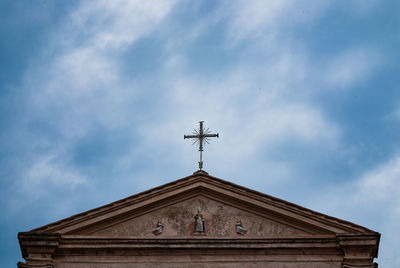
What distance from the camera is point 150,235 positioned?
2106 centimetres

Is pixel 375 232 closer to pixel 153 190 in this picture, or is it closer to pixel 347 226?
pixel 347 226

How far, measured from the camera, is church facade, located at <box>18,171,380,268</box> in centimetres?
2059

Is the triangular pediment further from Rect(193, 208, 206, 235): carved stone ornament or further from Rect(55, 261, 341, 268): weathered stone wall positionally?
Rect(55, 261, 341, 268): weathered stone wall

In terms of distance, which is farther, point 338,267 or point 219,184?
point 219,184

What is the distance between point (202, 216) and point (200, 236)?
2.19 feet

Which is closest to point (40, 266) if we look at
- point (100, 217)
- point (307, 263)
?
point (100, 217)

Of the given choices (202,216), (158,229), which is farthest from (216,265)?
(158,229)

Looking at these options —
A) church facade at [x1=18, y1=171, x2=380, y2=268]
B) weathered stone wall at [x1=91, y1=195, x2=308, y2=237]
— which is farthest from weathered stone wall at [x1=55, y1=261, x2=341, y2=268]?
weathered stone wall at [x1=91, y1=195, x2=308, y2=237]

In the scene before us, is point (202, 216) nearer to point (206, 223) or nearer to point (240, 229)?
point (206, 223)

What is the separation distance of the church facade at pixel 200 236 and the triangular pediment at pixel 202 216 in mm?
26

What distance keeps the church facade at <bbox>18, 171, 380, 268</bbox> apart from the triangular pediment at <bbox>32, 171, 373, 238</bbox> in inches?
1.0

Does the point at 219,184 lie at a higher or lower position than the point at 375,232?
higher

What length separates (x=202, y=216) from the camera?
21.4 meters

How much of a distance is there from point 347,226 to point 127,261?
18.9ft
